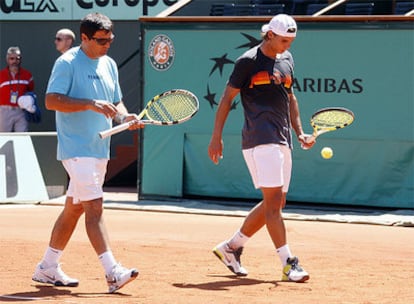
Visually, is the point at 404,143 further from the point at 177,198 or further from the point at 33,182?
the point at 33,182

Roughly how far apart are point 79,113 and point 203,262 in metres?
2.33

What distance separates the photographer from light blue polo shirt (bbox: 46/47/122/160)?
284 inches

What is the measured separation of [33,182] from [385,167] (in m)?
4.85

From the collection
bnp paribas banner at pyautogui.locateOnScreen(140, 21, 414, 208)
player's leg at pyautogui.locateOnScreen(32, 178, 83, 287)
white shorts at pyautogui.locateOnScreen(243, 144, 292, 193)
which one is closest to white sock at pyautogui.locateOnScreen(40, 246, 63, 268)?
player's leg at pyautogui.locateOnScreen(32, 178, 83, 287)

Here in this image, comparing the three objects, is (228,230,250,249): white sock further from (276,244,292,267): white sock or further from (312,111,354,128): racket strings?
Result: (312,111,354,128): racket strings

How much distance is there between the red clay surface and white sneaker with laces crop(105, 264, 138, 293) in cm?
7

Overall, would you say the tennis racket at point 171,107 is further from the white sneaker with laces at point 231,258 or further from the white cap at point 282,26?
the white sneaker with laces at point 231,258

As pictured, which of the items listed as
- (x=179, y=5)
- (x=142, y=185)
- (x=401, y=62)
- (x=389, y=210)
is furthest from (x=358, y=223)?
(x=179, y=5)

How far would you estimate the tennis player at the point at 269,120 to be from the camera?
788 cm

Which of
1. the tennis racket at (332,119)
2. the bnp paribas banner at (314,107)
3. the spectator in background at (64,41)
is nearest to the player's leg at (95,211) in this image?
the tennis racket at (332,119)

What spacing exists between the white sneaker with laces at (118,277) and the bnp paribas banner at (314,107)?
22.5ft

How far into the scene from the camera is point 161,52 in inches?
572

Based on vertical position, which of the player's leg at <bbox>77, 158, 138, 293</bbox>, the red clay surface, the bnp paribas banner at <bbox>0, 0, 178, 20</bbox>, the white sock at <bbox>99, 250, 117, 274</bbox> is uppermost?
the bnp paribas banner at <bbox>0, 0, 178, 20</bbox>

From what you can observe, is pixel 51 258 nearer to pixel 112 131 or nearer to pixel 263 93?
pixel 112 131
